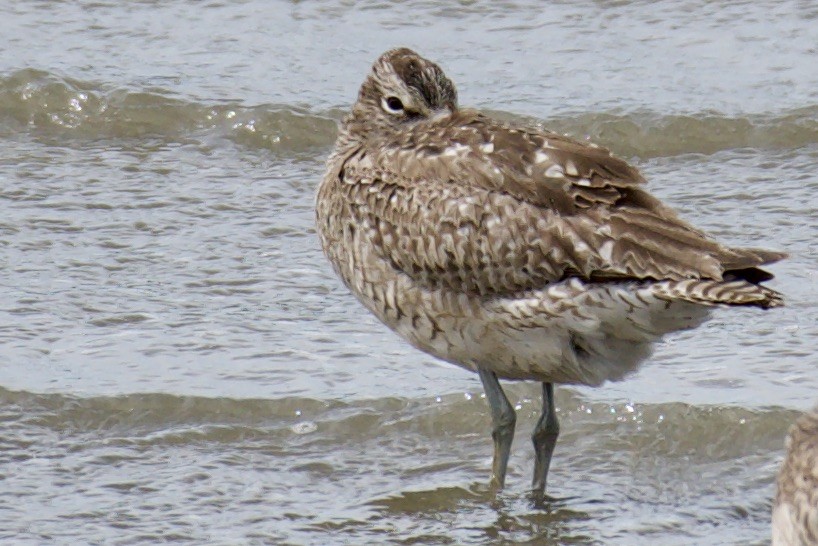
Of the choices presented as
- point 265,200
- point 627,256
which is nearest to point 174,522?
point 627,256

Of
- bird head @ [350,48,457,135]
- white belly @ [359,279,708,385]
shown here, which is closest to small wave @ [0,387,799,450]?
white belly @ [359,279,708,385]

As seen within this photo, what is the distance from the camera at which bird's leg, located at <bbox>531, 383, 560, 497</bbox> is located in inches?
260

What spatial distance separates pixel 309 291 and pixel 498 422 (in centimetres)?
184

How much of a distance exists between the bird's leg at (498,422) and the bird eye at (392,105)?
1.23 metres

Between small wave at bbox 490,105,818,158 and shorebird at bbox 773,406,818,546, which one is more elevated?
small wave at bbox 490,105,818,158

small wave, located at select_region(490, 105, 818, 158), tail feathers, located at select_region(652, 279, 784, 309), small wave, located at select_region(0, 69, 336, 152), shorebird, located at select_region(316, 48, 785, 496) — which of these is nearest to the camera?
tail feathers, located at select_region(652, 279, 784, 309)

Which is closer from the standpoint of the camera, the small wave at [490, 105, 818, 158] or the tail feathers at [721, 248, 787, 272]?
the tail feathers at [721, 248, 787, 272]

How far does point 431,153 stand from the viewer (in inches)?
260

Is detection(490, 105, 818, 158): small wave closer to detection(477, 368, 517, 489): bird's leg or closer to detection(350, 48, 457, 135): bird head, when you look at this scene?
detection(350, 48, 457, 135): bird head

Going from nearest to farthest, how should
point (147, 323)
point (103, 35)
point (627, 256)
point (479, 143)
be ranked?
point (627, 256), point (479, 143), point (147, 323), point (103, 35)

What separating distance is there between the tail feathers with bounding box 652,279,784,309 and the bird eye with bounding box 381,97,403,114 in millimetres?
1792

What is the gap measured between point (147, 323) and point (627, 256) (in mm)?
2685

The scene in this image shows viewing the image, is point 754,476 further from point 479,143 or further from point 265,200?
point 265,200

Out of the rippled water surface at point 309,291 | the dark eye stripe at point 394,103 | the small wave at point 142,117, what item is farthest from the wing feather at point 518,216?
the small wave at point 142,117
